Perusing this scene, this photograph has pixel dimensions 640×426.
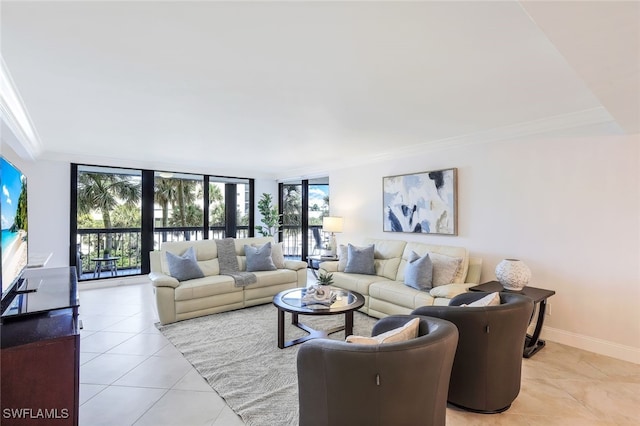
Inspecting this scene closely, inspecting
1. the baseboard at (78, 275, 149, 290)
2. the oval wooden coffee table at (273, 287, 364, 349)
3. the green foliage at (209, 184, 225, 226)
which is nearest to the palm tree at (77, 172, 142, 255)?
the baseboard at (78, 275, 149, 290)

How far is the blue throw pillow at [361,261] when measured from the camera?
4625mm

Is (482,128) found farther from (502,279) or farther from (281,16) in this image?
(281,16)

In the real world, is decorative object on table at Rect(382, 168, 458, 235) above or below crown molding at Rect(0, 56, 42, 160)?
below

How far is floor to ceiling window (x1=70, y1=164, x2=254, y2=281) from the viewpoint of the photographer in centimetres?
573

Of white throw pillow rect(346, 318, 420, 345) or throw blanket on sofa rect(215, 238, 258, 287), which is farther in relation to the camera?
throw blanket on sofa rect(215, 238, 258, 287)

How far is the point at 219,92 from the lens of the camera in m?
2.62

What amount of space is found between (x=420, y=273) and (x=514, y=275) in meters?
0.98

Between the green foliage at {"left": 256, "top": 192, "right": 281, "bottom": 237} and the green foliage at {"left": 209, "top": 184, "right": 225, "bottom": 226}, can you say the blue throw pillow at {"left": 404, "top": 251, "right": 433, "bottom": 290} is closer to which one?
the green foliage at {"left": 256, "top": 192, "right": 281, "bottom": 237}

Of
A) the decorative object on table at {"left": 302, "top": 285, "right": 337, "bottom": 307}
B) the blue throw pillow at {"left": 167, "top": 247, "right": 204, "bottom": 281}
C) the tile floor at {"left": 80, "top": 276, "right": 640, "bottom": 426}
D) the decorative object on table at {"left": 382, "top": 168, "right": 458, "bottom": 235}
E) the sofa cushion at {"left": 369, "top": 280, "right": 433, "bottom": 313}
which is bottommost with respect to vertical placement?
the tile floor at {"left": 80, "top": 276, "right": 640, "bottom": 426}

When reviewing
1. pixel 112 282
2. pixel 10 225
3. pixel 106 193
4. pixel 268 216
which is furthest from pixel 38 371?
pixel 268 216

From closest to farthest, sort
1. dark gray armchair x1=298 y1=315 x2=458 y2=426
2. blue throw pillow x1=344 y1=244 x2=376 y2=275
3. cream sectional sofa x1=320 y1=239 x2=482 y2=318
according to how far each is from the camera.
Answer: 1. dark gray armchair x1=298 y1=315 x2=458 y2=426
2. cream sectional sofa x1=320 y1=239 x2=482 y2=318
3. blue throw pillow x1=344 y1=244 x2=376 y2=275

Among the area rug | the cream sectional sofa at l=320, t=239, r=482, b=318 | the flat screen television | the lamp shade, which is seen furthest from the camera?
the lamp shade

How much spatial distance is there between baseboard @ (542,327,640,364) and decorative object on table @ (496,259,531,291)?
74 cm

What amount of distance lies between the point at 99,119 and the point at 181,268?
1982 mm
